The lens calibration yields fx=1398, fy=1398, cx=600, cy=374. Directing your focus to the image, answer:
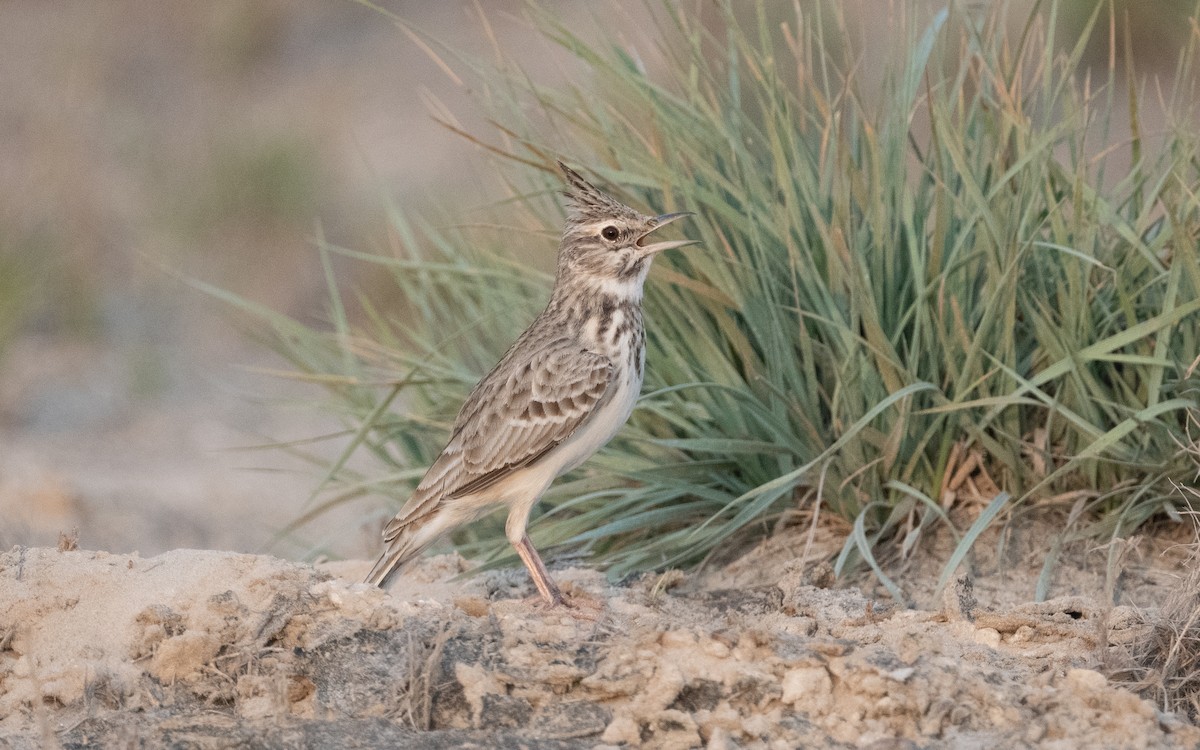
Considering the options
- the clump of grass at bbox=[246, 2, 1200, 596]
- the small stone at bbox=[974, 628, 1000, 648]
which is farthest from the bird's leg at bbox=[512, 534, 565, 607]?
the small stone at bbox=[974, 628, 1000, 648]

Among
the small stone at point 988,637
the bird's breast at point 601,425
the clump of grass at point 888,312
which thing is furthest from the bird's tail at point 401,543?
the small stone at point 988,637

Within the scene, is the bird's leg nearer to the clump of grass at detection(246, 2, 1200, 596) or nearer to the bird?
the bird

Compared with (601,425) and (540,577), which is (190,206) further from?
(540,577)

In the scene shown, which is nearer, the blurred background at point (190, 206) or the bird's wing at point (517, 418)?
the bird's wing at point (517, 418)

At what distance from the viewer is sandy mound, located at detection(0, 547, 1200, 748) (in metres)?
3.10

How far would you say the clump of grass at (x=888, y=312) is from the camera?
Result: 4.34 meters

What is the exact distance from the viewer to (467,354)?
5.96 meters

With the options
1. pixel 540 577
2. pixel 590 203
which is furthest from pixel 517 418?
pixel 590 203

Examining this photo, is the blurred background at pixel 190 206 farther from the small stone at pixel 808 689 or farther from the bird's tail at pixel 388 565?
the small stone at pixel 808 689

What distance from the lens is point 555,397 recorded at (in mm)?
4148

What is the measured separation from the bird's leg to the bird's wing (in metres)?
0.23

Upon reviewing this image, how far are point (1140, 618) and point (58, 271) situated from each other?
8761 mm

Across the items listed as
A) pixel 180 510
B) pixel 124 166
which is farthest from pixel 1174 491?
pixel 124 166

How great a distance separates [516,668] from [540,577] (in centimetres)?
70
